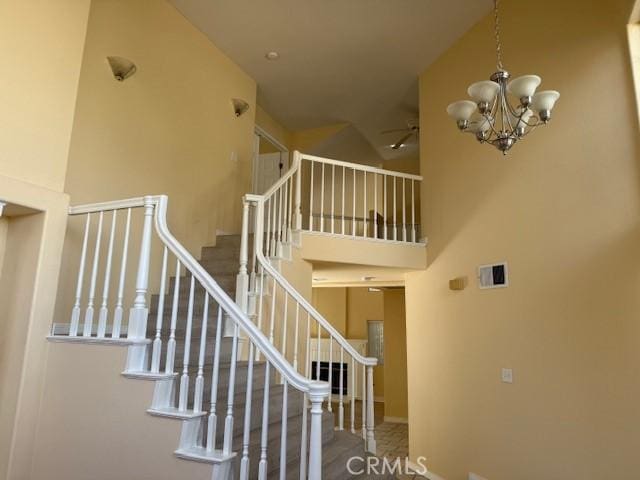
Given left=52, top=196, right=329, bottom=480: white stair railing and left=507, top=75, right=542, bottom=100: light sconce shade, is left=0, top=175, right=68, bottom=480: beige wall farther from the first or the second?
left=507, top=75, right=542, bottom=100: light sconce shade

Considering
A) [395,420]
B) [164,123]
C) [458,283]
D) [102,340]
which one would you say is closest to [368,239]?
[458,283]

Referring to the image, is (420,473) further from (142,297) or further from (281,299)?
(142,297)

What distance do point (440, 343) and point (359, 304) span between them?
6201 mm

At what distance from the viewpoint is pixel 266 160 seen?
281 inches

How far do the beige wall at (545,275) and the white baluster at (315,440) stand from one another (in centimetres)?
233

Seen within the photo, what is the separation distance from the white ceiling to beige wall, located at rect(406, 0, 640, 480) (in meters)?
0.54

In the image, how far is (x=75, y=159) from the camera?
349cm

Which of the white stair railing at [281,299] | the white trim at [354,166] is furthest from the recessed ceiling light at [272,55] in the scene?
the white stair railing at [281,299]

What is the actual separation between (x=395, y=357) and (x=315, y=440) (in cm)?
693

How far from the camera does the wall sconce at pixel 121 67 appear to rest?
149 inches

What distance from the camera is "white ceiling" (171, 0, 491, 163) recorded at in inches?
185

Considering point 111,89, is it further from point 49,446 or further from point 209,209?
point 49,446

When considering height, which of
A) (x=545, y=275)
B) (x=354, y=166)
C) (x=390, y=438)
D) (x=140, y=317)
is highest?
(x=354, y=166)

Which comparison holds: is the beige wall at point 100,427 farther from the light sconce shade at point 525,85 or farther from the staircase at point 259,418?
the light sconce shade at point 525,85
